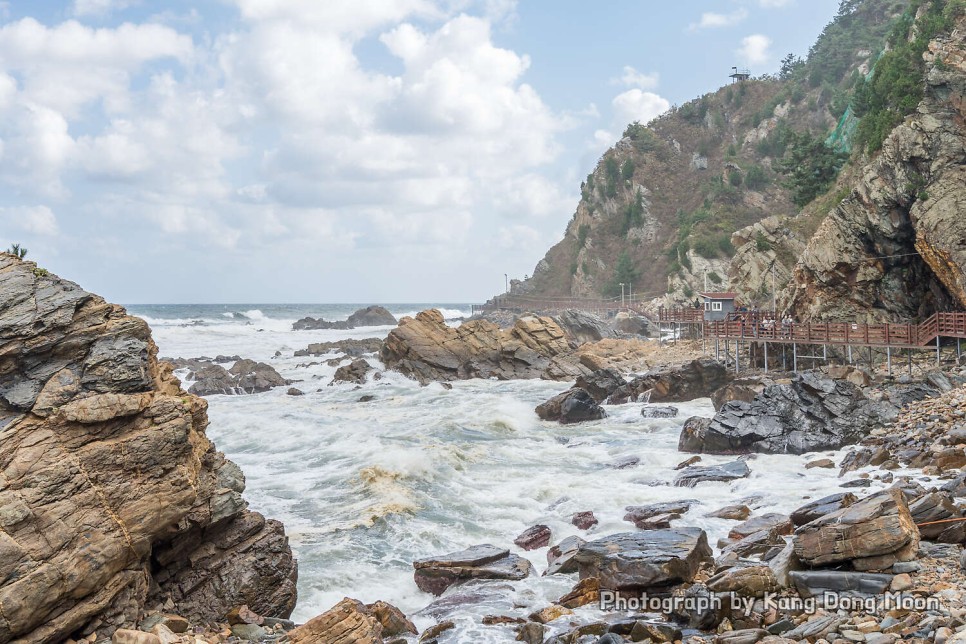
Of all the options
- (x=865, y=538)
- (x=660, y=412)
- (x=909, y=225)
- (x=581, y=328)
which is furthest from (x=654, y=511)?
(x=581, y=328)

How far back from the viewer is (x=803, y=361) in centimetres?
3478

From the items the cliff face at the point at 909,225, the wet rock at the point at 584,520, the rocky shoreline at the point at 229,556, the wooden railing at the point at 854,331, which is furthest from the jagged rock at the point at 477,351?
the rocky shoreline at the point at 229,556

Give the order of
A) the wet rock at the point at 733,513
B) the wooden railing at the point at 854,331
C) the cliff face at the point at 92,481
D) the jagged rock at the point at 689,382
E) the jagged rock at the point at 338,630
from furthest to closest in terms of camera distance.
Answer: the jagged rock at the point at 689,382 < the wooden railing at the point at 854,331 < the wet rock at the point at 733,513 < the jagged rock at the point at 338,630 < the cliff face at the point at 92,481

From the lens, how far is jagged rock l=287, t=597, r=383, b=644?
8.20 meters

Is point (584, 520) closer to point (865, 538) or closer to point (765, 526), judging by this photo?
point (765, 526)

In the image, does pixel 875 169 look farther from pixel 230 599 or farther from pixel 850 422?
pixel 230 599

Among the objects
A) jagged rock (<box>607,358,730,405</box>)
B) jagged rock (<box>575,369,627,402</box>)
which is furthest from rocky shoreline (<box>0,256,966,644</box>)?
jagged rock (<box>575,369,627,402</box>)

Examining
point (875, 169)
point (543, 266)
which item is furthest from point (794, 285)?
point (543, 266)

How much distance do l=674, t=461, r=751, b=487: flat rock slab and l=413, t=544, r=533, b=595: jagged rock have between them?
6.63 meters

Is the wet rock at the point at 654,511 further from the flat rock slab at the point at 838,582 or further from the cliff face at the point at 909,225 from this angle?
the cliff face at the point at 909,225

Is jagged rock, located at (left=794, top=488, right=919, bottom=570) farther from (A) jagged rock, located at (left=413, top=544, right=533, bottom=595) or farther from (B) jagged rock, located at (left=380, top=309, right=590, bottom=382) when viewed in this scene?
(B) jagged rock, located at (left=380, top=309, right=590, bottom=382)

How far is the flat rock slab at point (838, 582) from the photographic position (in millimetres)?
8242

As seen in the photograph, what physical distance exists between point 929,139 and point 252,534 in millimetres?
30078

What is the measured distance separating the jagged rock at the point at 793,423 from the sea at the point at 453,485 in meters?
0.97
